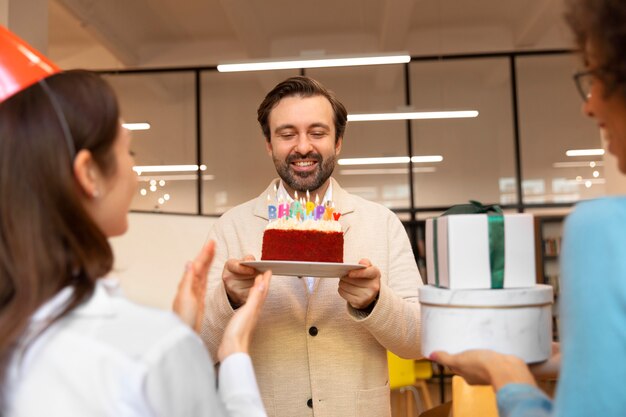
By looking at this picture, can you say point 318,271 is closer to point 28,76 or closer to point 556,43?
point 28,76

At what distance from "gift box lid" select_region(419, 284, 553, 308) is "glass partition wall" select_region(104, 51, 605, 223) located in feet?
24.3

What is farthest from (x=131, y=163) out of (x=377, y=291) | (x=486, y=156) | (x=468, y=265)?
(x=486, y=156)

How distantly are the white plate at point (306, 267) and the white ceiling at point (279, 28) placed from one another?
6.32 meters

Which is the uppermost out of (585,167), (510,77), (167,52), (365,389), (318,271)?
(167,52)

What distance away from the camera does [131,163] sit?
113 cm

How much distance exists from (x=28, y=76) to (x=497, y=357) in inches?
36.8

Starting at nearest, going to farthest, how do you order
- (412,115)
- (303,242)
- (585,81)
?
(585,81) → (303,242) → (412,115)

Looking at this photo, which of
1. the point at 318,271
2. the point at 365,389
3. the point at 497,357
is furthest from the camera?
the point at 365,389

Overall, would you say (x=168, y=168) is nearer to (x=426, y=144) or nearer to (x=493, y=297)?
(x=426, y=144)

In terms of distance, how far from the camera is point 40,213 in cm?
96

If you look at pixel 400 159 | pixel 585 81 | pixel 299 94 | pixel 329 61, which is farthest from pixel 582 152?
pixel 585 81

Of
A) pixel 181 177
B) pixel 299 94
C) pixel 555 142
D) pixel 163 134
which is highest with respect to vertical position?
pixel 163 134

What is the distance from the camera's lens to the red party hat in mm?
1109

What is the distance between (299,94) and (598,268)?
1420 mm
